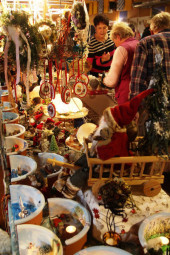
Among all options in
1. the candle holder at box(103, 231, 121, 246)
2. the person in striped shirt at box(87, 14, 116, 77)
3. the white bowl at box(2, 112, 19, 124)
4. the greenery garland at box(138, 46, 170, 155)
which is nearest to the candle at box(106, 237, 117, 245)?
the candle holder at box(103, 231, 121, 246)

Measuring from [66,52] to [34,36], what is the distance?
0.75 ft

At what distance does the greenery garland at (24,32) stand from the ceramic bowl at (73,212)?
0.88m

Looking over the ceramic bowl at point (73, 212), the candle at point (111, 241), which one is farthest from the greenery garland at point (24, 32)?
the candle at point (111, 241)

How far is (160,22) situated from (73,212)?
1266mm

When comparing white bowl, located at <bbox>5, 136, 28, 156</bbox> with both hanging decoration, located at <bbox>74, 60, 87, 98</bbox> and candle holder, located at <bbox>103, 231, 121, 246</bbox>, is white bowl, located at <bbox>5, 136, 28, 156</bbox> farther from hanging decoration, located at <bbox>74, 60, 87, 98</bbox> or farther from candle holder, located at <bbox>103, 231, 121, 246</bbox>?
candle holder, located at <bbox>103, 231, 121, 246</bbox>

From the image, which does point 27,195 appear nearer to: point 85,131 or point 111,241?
point 111,241

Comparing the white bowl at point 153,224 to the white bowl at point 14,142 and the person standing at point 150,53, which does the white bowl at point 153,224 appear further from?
the white bowl at point 14,142

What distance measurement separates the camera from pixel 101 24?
216 centimetres

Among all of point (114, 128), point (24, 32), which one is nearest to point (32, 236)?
point (114, 128)

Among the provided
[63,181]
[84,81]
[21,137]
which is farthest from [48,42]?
[63,181]

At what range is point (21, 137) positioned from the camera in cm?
171

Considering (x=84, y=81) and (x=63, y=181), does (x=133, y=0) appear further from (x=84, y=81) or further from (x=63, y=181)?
(x=63, y=181)

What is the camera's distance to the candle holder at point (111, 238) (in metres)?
0.91

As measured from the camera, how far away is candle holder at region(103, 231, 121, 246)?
36.0 inches
